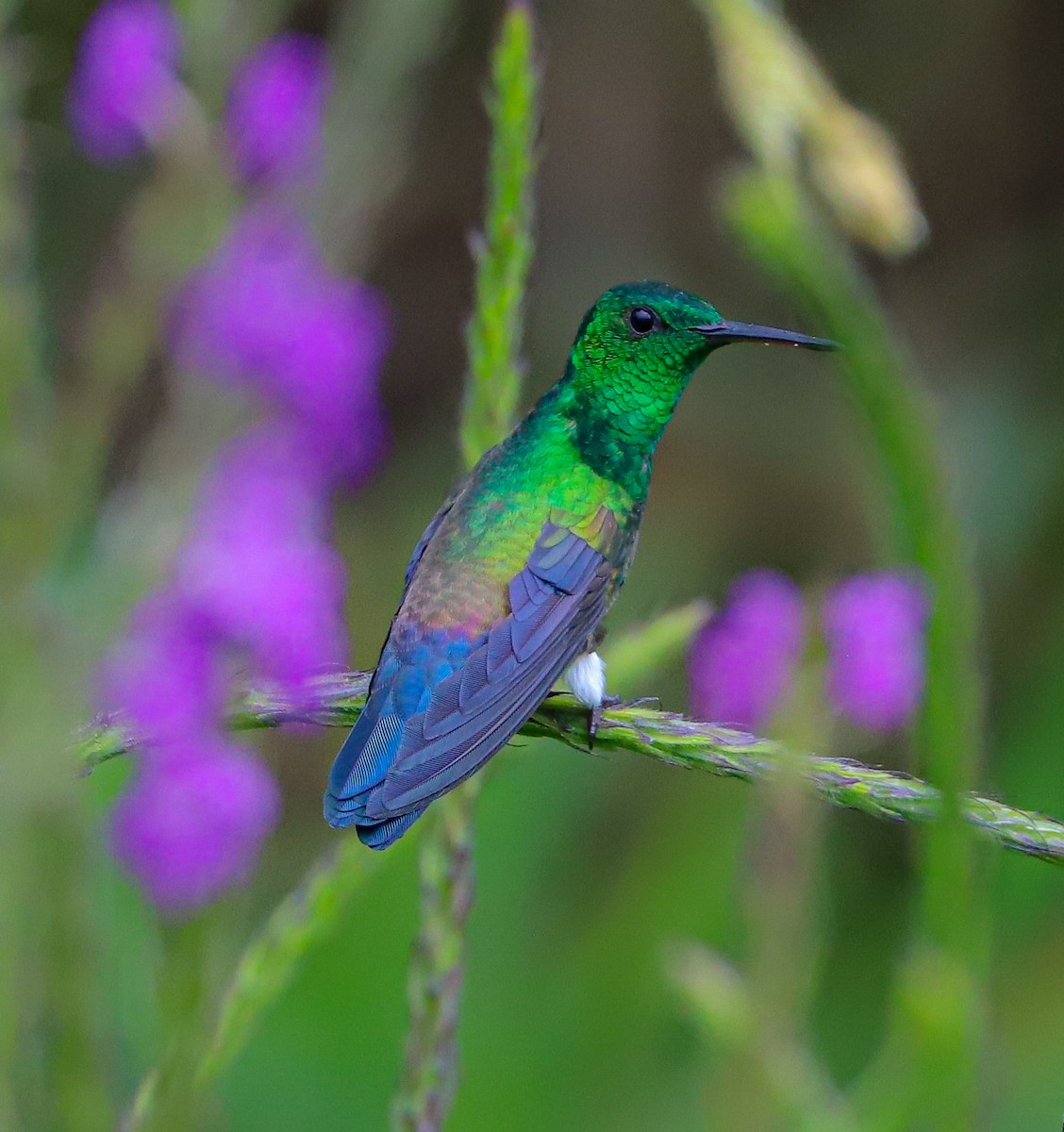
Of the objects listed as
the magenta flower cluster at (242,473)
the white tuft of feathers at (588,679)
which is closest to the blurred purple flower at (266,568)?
the magenta flower cluster at (242,473)

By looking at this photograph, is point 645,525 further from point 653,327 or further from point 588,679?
point 588,679

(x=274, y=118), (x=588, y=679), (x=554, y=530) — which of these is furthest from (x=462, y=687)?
(x=274, y=118)

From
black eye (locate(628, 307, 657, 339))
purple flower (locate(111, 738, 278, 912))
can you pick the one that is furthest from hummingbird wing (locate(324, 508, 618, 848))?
black eye (locate(628, 307, 657, 339))

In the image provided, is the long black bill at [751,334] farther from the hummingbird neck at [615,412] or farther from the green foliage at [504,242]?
the green foliage at [504,242]

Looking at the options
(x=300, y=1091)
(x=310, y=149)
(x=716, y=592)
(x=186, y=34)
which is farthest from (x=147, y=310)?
(x=716, y=592)

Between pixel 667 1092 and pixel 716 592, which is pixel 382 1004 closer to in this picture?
pixel 667 1092

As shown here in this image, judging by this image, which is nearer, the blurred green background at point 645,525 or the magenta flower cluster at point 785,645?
the blurred green background at point 645,525
